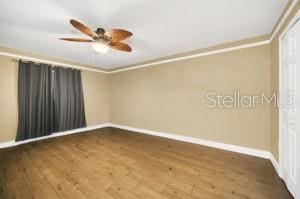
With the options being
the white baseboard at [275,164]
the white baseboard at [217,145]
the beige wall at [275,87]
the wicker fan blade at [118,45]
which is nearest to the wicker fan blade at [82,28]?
the wicker fan blade at [118,45]

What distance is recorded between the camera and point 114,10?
177cm

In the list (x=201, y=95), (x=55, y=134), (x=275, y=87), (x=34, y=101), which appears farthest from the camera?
(x=55, y=134)

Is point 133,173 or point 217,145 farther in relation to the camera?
point 217,145

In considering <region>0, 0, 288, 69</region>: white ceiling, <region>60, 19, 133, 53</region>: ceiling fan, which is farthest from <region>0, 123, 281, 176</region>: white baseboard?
<region>60, 19, 133, 53</region>: ceiling fan

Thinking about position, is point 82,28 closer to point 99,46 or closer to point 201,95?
point 99,46

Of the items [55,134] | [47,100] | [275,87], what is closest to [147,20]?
[275,87]

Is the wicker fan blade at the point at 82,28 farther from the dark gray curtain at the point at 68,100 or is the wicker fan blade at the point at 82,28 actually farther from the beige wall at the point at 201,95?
the dark gray curtain at the point at 68,100

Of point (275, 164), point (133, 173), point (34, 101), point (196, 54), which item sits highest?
point (196, 54)

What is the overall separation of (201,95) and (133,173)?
2333mm

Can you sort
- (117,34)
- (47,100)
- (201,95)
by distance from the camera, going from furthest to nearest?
(47,100), (201,95), (117,34)

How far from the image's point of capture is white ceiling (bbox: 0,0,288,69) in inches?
65.2

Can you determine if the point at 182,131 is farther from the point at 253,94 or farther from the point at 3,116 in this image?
the point at 3,116

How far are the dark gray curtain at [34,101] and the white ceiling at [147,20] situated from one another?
72 centimetres

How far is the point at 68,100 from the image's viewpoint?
418cm
